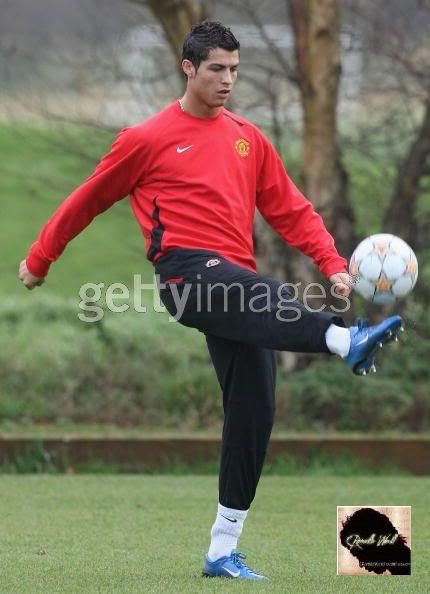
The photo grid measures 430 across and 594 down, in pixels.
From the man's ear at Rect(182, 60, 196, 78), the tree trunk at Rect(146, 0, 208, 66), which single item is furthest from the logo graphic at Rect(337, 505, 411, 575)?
the tree trunk at Rect(146, 0, 208, 66)

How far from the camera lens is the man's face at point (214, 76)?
205 inches

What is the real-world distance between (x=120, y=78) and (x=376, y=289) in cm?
714

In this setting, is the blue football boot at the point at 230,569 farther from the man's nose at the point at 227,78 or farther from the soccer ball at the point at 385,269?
the man's nose at the point at 227,78

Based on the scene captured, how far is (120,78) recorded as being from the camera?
11.7 metres

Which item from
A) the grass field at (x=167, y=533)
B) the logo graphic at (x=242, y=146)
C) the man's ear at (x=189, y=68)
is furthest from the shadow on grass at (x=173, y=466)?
the man's ear at (x=189, y=68)

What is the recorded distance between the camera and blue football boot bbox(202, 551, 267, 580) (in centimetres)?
533

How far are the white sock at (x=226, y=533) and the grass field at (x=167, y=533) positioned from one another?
0.13m

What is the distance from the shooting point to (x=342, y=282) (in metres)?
5.18

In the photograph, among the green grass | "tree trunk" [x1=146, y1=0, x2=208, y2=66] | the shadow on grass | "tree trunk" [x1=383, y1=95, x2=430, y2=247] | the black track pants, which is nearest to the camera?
the black track pants

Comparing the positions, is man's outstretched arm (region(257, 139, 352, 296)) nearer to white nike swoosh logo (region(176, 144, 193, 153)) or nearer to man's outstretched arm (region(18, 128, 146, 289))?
white nike swoosh logo (region(176, 144, 193, 153))

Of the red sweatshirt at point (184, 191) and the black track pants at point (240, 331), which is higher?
the red sweatshirt at point (184, 191)

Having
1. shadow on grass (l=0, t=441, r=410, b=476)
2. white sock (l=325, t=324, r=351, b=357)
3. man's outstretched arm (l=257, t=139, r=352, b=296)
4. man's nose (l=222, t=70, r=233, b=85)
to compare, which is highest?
man's nose (l=222, t=70, r=233, b=85)

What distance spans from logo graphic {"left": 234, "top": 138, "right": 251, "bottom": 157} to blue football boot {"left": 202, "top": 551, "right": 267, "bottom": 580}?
5.24ft

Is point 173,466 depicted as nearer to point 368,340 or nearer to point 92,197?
point 92,197
